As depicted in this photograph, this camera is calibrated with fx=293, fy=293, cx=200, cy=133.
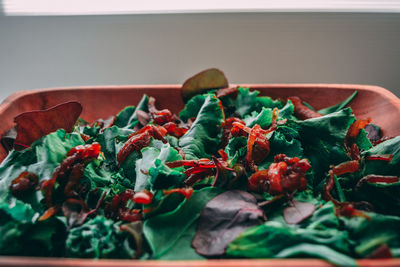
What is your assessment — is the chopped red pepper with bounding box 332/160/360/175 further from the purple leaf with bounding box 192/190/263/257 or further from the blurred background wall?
the blurred background wall

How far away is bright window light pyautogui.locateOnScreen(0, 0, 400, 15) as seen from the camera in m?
0.77

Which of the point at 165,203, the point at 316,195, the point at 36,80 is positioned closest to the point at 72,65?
the point at 36,80

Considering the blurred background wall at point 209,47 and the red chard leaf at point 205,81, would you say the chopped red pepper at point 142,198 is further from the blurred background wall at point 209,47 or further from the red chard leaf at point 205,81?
the blurred background wall at point 209,47

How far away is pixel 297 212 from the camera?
0.40 m

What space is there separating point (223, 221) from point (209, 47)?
56 centimetres

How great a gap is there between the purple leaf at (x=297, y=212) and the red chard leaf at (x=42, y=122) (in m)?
0.40

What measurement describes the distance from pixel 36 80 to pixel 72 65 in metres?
0.14

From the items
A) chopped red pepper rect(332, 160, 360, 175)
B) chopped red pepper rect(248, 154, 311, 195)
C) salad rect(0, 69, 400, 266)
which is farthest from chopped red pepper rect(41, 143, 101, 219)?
chopped red pepper rect(332, 160, 360, 175)

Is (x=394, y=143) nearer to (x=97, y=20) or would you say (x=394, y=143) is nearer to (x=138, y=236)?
(x=138, y=236)

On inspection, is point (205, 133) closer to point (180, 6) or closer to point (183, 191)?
point (183, 191)

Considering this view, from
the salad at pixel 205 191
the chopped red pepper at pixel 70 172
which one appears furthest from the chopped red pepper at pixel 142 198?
the chopped red pepper at pixel 70 172

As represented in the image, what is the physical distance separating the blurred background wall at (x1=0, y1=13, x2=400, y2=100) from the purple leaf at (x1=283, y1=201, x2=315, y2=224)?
0.53 meters

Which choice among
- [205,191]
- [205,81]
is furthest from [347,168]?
[205,81]

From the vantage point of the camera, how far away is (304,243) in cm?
36
